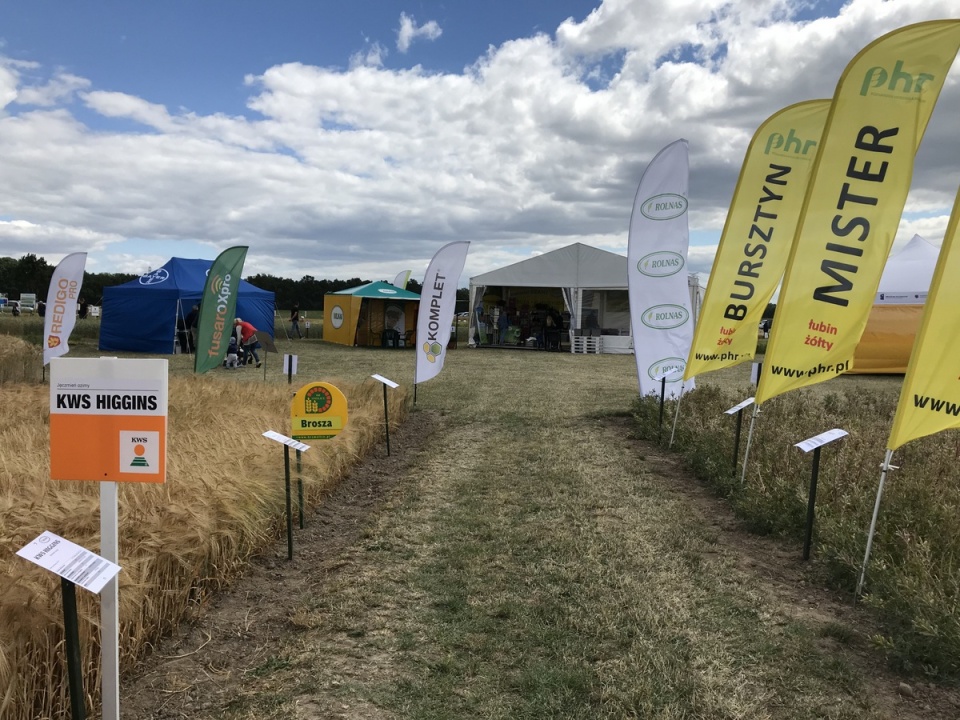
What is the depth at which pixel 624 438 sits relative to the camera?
923 cm

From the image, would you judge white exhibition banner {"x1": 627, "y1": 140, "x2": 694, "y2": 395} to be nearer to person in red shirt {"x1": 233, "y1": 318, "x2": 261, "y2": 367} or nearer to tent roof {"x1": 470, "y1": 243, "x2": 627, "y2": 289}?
person in red shirt {"x1": 233, "y1": 318, "x2": 261, "y2": 367}

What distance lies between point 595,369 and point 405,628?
15.7 m

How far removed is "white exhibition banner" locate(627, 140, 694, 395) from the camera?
9.77m

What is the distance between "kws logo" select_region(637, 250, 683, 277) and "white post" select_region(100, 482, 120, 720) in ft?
27.1

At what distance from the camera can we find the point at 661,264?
982 cm

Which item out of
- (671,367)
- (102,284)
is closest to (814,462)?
(671,367)

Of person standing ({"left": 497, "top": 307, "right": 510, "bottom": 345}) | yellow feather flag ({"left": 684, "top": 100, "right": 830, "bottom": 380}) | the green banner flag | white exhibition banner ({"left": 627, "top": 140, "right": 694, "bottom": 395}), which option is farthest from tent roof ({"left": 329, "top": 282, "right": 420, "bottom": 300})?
yellow feather flag ({"left": 684, "top": 100, "right": 830, "bottom": 380})

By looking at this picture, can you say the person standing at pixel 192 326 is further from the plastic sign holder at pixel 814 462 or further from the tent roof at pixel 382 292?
the plastic sign holder at pixel 814 462

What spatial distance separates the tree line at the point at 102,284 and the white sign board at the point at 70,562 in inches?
2067

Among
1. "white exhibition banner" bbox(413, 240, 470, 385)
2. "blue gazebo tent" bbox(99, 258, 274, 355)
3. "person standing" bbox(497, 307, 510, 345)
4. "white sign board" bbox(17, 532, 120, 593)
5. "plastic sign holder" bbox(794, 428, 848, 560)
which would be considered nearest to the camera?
"white sign board" bbox(17, 532, 120, 593)

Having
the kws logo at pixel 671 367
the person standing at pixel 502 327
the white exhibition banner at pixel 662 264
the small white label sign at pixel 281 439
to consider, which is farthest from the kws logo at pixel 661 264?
the person standing at pixel 502 327

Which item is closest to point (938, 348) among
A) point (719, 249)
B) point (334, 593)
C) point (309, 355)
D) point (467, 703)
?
point (467, 703)

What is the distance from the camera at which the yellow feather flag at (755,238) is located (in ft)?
25.8

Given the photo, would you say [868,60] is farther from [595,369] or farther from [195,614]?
[595,369]
